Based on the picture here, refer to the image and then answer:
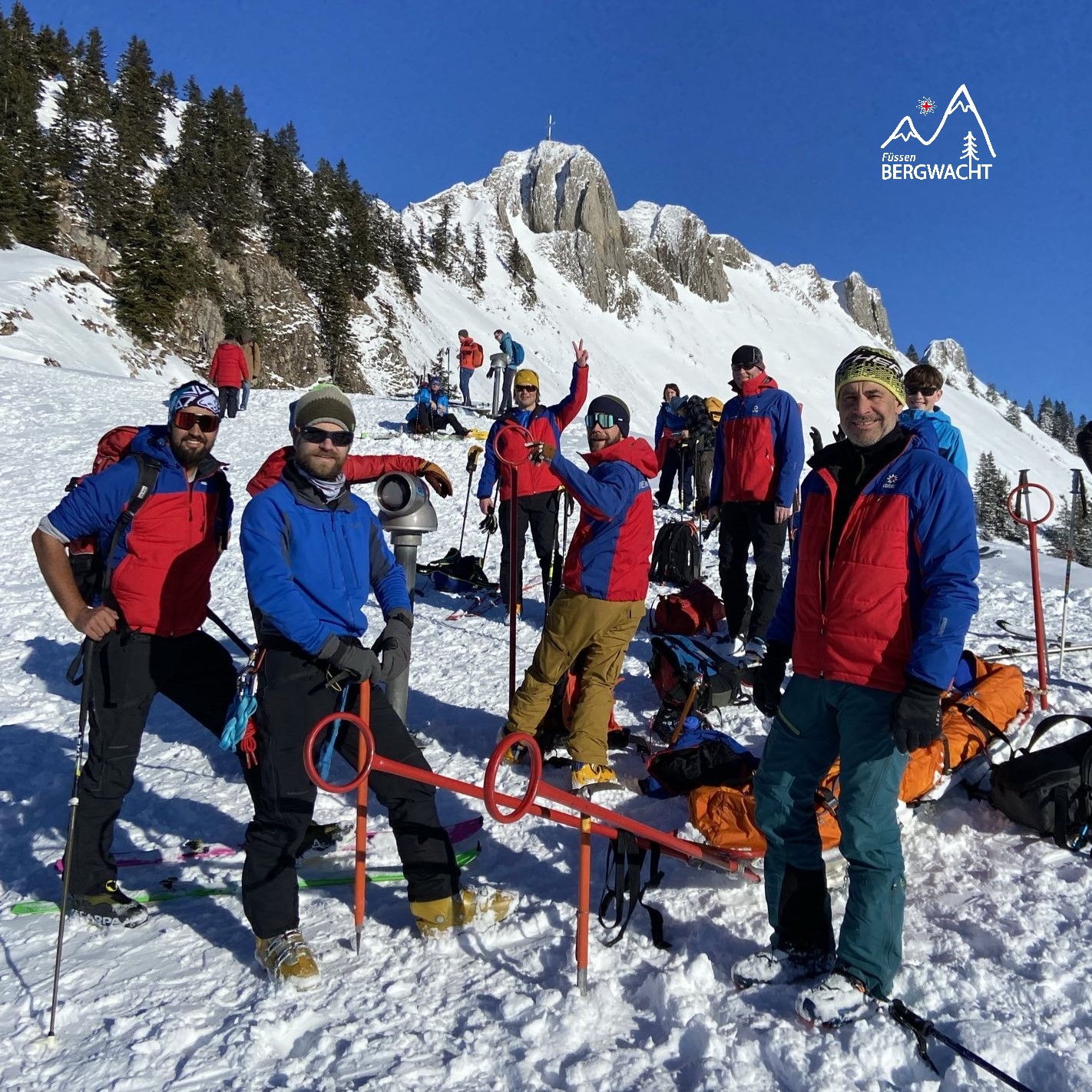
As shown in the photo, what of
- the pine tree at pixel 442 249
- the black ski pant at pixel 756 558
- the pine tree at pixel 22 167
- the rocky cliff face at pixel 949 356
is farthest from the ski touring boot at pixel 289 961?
the rocky cliff face at pixel 949 356

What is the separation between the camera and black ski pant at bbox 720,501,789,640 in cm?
589

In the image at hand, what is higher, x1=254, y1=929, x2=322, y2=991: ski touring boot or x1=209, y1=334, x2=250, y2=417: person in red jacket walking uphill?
x1=209, y1=334, x2=250, y2=417: person in red jacket walking uphill

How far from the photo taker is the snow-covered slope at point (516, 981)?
2.27 metres

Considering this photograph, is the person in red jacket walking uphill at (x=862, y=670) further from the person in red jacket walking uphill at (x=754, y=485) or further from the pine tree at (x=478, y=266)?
the pine tree at (x=478, y=266)

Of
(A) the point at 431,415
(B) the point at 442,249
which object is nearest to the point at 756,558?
(A) the point at 431,415

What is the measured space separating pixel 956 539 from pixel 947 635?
0.31m

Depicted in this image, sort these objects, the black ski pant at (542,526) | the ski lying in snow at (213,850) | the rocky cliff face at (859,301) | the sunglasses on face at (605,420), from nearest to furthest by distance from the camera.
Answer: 1. the ski lying in snow at (213,850)
2. the sunglasses on face at (605,420)
3. the black ski pant at (542,526)
4. the rocky cliff face at (859,301)

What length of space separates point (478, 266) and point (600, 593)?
63371 millimetres

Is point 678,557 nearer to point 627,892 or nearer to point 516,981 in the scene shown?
point 627,892

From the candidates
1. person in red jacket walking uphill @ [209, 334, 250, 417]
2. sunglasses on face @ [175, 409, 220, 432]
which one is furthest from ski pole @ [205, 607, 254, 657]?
person in red jacket walking uphill @ [209, 334, 250, 417]

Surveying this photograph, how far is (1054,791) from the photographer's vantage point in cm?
328

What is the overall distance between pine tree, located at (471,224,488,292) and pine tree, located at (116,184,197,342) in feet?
106

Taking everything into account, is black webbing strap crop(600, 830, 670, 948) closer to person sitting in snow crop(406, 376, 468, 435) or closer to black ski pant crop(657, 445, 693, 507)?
black ski pant crop(657, 445, 693, 507)

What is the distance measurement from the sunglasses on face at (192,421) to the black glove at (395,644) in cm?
118
